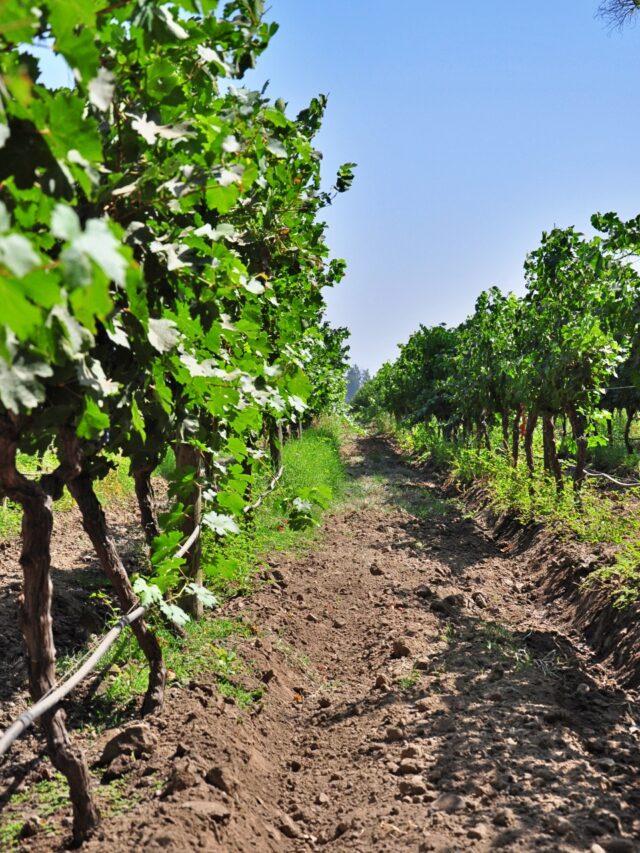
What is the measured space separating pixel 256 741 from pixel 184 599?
63.7 inches

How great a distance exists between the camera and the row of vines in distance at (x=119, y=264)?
49.2 inches

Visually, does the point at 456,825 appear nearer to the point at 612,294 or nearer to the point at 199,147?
the point at 199,147

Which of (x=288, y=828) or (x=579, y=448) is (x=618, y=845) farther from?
(x=579, y=448)

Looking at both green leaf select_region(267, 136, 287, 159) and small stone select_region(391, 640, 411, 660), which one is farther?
small stone select_region(391, 640, 411, 660)

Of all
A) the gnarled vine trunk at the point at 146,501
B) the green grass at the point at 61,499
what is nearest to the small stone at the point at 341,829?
the gnarled vine trunk at the point at 146,501

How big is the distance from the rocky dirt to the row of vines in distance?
1.34 feet

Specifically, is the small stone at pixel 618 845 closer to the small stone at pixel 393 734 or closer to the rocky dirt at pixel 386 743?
the rocky dirt at pixel 386 743

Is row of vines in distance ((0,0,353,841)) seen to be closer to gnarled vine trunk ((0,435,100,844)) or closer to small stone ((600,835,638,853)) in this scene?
gnarled vine trunk ((0,435,100,844))

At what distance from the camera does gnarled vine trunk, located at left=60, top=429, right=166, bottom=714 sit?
2525mm

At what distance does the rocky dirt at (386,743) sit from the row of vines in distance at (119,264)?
0.41m

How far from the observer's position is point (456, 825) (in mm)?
2869

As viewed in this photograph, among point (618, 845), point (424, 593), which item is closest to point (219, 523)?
point (618, 845)

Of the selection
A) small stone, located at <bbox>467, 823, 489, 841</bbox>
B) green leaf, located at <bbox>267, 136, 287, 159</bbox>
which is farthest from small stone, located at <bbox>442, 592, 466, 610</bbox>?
green leaf, located at <bbox>267, 136, 287, 159</bbox>

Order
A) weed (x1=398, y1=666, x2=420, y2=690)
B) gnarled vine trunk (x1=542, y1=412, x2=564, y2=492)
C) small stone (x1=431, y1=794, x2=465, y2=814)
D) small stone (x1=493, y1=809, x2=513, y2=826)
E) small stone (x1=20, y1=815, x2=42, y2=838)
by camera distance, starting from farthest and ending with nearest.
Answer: gnarled vine trunk (x1=542, y1=412, x2=564, y2=492), weed (x1=398, y1=666, x2=420, y2=690), small stone (x1=431, y1=794, x2=465, y2=814), small stone (x1=493, y1=809, x2=513, y2=826), small stone (x1=20, y1=815, x2=42, y2=838)
